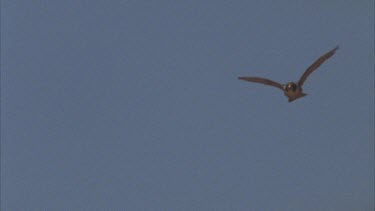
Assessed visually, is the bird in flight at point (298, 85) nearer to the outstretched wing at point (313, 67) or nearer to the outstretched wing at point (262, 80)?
the outstretched wing at point (313, 67)

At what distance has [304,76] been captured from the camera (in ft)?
91.9

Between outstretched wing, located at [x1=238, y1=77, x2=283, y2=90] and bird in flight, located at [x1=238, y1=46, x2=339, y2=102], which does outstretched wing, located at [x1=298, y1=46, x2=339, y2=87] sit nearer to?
bird in flight, located at [x1=238, y1=46, x2=339, y2=102]

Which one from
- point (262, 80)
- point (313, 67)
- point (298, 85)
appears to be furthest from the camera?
point (262, 80)

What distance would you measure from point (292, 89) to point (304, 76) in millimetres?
995

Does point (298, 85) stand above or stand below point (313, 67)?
below

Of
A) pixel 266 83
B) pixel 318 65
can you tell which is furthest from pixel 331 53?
pixel 266 83

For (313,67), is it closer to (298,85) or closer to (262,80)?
(298,85)

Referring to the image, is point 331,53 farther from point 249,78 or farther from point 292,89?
point 249,78

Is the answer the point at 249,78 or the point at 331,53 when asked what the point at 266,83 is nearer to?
the point at 249,78

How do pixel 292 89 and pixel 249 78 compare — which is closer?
pixel 292 89

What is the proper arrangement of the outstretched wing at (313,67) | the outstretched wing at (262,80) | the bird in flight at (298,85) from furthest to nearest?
the outstretched wing at (262,80) → the bird in flight at (298,85) → the outstretched wing at (313,67)

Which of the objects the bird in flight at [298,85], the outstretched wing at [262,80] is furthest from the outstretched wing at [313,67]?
the outstretched wing at [262,80]

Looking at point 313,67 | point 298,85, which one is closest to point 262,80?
point 298,85

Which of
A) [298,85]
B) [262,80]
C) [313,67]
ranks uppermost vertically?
[262,80]
